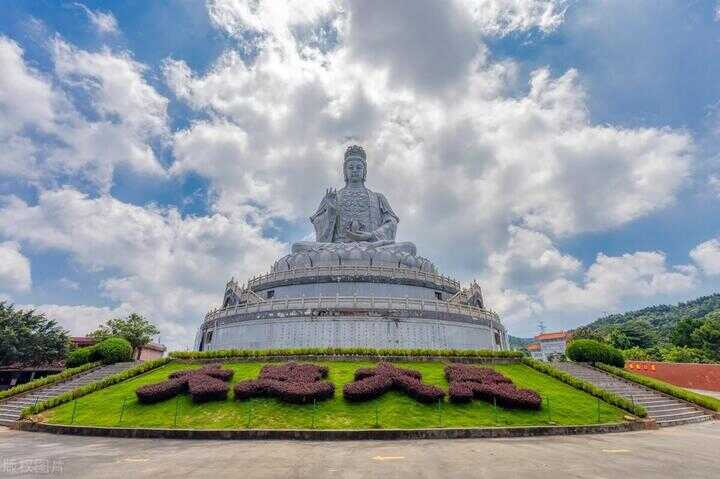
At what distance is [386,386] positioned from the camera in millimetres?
16375

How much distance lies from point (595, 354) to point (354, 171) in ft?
104

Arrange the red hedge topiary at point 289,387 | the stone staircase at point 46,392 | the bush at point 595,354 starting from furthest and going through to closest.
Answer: the bush at point 595,354, the stone staircase at point 46,392, the red hedge topiary at point 289,387

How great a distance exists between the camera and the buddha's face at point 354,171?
47688 millimetres

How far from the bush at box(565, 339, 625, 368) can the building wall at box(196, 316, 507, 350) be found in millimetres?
6604

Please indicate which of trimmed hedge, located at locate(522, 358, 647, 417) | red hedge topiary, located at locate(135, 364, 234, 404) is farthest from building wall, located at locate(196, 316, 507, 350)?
red hedge topiary, located at locate(135, 364, 234, 404)

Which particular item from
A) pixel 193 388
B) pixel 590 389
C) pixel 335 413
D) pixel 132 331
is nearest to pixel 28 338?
pixel 132 331

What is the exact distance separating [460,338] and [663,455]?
1660 cm

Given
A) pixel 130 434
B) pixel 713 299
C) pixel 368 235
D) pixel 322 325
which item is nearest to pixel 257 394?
pixel 130 434

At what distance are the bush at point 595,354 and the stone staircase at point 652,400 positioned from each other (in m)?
1.21

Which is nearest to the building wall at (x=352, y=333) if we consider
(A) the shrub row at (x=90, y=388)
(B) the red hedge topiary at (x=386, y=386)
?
(A) the shrub row at (x=90, y=388)

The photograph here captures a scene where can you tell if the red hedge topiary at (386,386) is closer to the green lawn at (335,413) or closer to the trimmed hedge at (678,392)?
the green lawn at (335,413)

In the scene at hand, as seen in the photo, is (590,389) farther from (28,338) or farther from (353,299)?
(28,338)

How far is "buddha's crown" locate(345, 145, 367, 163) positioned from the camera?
48750 millimetres

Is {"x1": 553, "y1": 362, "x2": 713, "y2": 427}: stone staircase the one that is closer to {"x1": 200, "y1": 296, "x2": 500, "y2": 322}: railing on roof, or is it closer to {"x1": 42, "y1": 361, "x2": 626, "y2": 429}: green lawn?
{"x1": 42, "y1": 361, "x2": 626, "y2": 429}: green lawn
